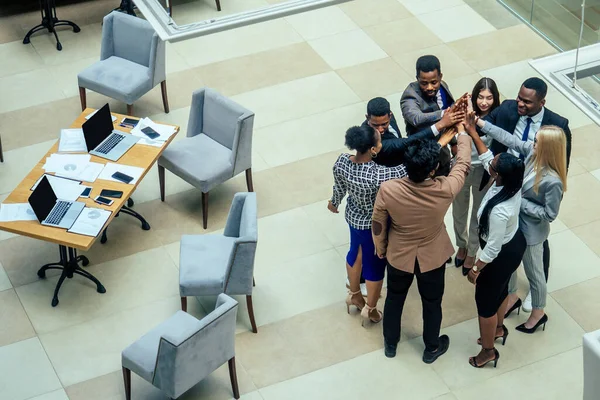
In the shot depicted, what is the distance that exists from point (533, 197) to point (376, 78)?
372 centimetres

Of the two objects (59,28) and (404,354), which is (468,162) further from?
(59,28)

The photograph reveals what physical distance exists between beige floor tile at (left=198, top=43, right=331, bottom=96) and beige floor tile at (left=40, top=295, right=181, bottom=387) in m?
3.02

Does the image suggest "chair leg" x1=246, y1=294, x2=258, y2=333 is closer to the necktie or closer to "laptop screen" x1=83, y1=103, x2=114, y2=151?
"laptop screen" x1=83, y1=103, x2=114, y2=151

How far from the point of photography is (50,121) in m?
8.88

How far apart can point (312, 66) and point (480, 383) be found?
433 centimetres

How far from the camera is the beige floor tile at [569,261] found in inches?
277

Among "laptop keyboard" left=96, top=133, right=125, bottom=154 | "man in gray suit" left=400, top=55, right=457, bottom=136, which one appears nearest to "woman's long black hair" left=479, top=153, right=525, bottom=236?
"man in gray suit" left=400, top=55, right=457, bottom=136

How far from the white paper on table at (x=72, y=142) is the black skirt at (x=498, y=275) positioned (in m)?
3.36

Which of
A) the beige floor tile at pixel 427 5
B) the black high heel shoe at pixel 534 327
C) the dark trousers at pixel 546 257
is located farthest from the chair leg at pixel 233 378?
the beige floor tile at pixel 427 5

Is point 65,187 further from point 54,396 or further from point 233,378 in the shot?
point 233,378

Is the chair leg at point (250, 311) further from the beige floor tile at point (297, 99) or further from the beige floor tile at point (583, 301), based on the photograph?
the beige floor tile at point (297, 99)

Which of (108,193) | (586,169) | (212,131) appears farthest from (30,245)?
(586,169)

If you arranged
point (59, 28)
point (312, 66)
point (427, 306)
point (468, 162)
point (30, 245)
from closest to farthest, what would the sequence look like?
1. point (468, 162)
2. point (427, 306)
3. point (30, 245)
4. point (312, 66)
5. point (59, 28)

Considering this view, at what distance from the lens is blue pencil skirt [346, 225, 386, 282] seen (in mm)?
6169
